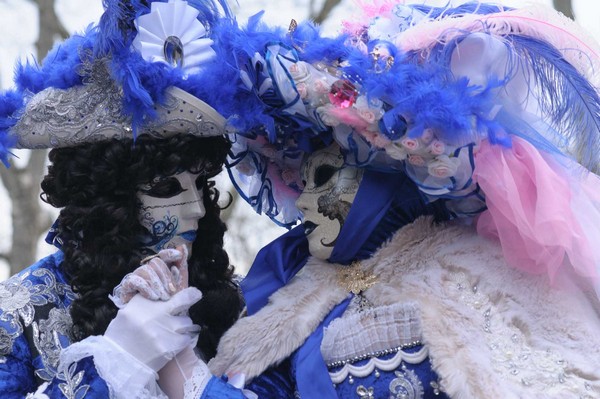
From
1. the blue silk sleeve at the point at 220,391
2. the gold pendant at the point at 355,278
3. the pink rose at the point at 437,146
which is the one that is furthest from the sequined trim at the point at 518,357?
the blue silk sleeve at the point at 220,391

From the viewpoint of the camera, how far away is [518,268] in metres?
2.64

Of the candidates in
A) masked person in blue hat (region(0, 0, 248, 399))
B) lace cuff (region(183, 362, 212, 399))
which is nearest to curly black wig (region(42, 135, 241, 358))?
masked person in blue hat (region(0, 0, 248, 399))

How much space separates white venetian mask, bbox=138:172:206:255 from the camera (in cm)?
297

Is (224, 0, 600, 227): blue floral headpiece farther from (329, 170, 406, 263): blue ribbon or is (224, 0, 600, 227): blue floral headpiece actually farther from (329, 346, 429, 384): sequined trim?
(329, 346, 429, 384): sequined trim

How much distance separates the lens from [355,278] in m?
2.80

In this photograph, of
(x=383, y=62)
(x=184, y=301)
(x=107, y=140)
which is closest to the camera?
(x=383, y=62)

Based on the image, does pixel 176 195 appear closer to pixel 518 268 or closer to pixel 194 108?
pixel 194 108

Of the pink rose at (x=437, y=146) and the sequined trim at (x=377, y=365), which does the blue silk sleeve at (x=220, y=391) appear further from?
the pink rose at (x=437, y=146)

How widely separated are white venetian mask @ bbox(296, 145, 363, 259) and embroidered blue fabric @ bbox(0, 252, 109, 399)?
72 cm

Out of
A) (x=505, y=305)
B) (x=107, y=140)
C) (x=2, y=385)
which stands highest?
(x=107, y=140)

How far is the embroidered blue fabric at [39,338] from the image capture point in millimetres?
2611

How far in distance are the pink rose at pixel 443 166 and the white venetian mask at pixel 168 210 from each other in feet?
2.63

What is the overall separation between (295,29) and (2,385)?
1.26 m

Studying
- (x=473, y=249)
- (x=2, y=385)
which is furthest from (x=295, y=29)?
(x=2, y=385)
